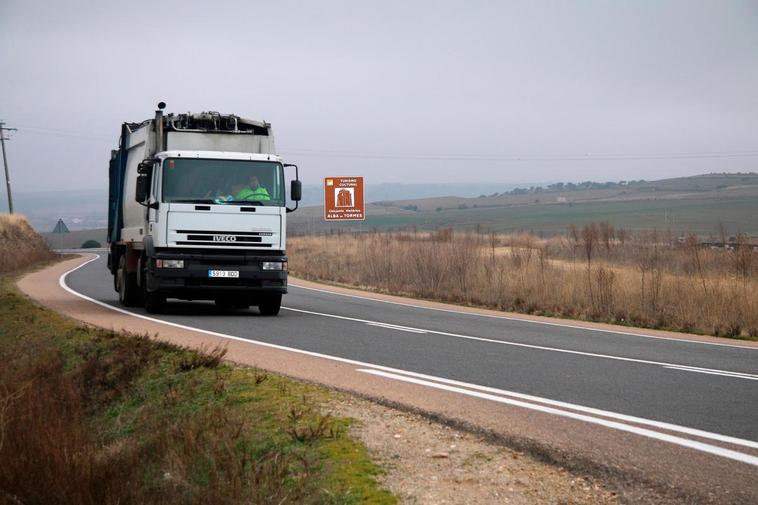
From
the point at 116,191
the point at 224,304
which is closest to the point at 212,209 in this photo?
the point at 224,304

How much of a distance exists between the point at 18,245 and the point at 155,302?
128 ft

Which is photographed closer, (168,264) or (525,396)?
(525,396)

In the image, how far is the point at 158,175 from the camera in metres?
18.6

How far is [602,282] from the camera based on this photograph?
930 inches

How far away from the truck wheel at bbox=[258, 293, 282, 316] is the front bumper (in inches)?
33.5

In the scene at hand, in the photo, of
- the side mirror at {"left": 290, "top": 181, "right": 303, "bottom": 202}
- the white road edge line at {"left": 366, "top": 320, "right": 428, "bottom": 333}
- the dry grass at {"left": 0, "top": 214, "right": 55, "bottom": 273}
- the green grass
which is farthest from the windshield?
the dry grass at {"left": 0, "top": 214, "right": 55, "bottom": 273}

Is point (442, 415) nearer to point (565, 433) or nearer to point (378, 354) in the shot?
point (565, 433)

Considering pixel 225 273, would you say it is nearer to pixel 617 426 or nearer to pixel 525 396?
pixel 525 396

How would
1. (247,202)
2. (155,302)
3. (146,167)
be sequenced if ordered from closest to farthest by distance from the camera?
(247,202) < (146,167) < (155,302)

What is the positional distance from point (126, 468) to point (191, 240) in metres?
10.1

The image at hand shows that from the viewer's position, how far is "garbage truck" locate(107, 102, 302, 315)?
18.4 metres

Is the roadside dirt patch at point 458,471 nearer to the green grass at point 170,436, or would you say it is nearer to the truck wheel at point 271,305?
the green grass at point 170,436

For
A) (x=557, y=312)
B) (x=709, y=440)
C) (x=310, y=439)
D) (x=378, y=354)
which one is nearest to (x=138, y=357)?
(x=378, y=354)

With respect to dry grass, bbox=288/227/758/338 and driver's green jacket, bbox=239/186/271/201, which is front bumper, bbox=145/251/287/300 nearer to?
driver's green jacket, bbox=239/186/271/201
